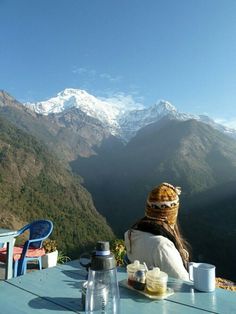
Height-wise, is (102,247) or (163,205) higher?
(163,205)

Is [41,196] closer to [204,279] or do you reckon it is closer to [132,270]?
[132,270]

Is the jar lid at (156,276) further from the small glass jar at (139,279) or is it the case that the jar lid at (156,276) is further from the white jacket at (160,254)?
the white jacket at (160,254)

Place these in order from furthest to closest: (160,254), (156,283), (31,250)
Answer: (31,250), (160,254), (156,283)

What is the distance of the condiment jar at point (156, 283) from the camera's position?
167 cm

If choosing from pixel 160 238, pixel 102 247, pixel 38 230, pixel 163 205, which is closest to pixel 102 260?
pixel 102 247

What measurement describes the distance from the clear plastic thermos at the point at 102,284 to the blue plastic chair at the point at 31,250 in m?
2.93

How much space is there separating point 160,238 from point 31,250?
2.90m

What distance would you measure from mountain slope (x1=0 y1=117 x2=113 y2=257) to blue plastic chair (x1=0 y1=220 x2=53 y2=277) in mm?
55155

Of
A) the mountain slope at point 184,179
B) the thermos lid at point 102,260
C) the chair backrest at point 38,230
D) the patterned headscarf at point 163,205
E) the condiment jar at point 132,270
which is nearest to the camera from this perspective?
the thermos lid at point 102,260

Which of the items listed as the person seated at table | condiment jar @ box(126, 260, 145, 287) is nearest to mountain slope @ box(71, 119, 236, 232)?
the person seated at table

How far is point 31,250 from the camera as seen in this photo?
179 inches

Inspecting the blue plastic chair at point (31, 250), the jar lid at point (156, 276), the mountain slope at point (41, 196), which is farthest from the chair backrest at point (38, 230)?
the mountain slope at point (41, 196)

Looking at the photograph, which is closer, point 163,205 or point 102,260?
point 102,260

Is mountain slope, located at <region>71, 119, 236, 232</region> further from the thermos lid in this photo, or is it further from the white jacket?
the thermos lid
